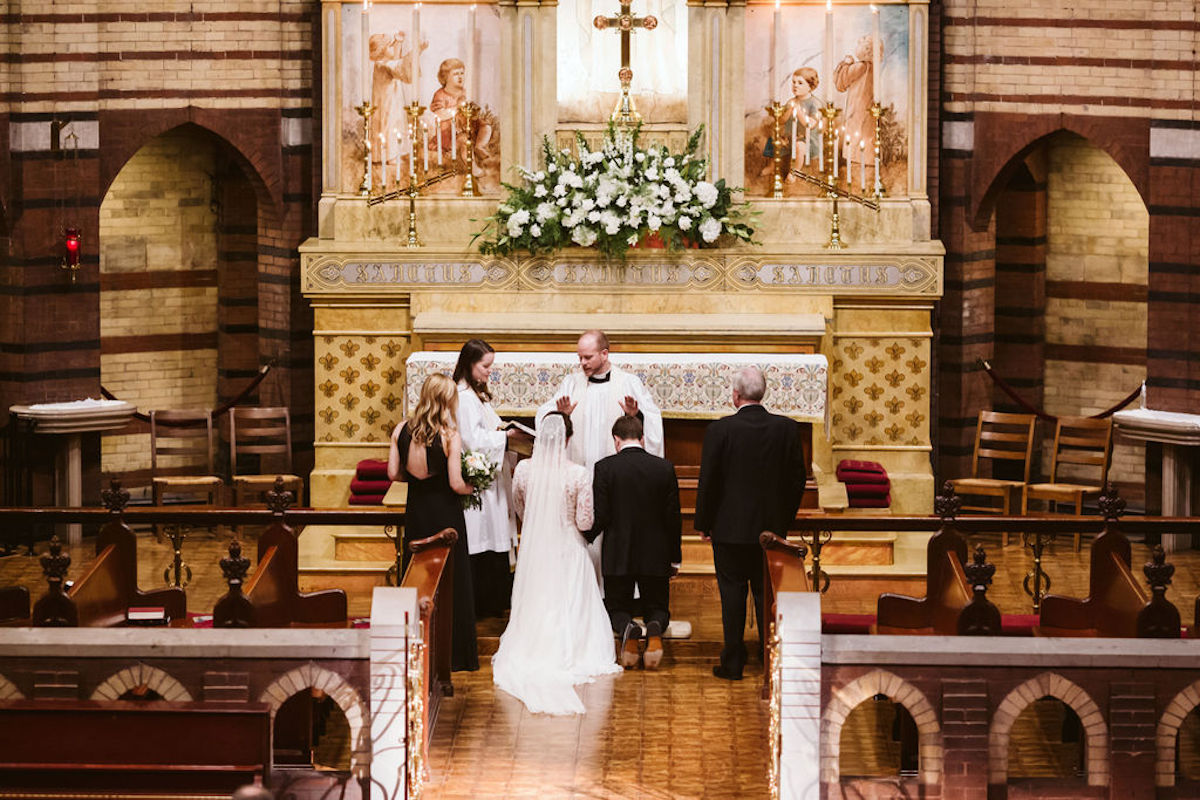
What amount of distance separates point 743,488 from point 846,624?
0.85 m

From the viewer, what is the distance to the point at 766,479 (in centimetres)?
1067

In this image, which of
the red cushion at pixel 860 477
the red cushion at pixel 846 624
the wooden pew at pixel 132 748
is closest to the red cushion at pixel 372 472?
the red cushion at pixel 860 477

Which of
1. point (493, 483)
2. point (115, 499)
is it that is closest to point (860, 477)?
point (493, 483)

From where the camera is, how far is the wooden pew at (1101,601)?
9879mm

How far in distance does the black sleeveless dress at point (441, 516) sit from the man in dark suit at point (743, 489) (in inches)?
48.0

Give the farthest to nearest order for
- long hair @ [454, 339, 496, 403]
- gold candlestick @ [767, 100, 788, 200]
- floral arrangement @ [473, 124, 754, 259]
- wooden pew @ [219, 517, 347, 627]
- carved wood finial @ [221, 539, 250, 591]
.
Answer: gold candlestick @ [767, 100, 788, 200], floral arrangement @ [473, 124, 754, 259], long hair @ [454, 339, 496, 403], wooden pew @ [219, 517, 347, 627], carved wood finial @ [221, 539, 250, 591]

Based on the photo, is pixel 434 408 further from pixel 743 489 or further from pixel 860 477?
pixel 860 477

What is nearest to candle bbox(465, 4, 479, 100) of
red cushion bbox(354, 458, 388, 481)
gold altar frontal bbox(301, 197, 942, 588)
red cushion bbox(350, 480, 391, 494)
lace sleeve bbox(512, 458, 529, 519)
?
gold altar frontal bbox(301, 197, 942, 588)

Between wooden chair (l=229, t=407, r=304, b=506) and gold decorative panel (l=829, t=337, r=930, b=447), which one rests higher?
gold decorative panel (l=829, t=337, r=930, b=447)

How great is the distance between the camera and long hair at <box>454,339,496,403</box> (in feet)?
37.7

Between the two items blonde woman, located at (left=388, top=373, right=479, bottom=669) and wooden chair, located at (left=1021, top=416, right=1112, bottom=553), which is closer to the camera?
blonde woman, located at (left=388, top=373, right=479, bottom=669)

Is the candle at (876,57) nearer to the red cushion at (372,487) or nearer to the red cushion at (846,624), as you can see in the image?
the red cushion at (372,487)

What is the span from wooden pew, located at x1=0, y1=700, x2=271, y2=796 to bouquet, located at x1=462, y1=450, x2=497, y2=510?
3057 mm

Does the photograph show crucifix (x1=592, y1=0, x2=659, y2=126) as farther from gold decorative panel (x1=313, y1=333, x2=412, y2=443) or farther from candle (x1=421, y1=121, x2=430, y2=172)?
gold decorative panel (x1=313, y1=333, x2=412, y2=443)
